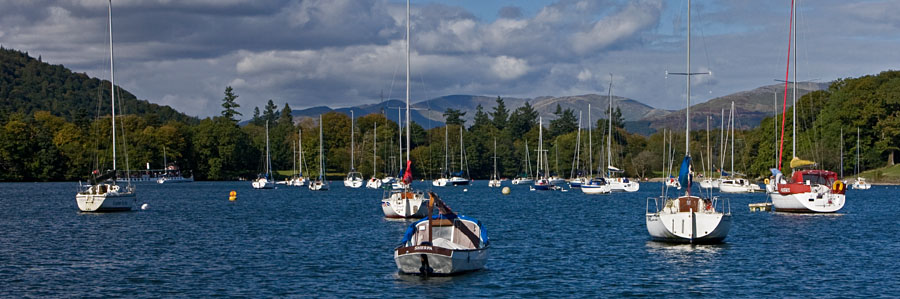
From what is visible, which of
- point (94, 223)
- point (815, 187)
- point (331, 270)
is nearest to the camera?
point (331, 270)

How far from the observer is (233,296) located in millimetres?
34750

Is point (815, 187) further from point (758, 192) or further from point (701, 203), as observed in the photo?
point (758, 192)

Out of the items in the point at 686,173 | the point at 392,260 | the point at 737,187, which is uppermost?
the point at 686,173

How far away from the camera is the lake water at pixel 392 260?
36594 millimetres

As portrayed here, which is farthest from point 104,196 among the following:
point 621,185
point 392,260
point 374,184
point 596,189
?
point 374,184

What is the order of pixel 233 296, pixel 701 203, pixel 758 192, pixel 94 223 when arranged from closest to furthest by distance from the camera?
pixel 233 296, pixel 701 203, pixel 94 223, pixel 758 192

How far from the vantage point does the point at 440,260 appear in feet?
121

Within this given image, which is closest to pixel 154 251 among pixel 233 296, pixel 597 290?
pixel 233 296

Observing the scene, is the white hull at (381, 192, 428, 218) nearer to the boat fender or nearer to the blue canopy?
the blue canopy

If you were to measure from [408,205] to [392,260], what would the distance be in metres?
23.5

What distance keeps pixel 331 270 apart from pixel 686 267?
15.7 meters

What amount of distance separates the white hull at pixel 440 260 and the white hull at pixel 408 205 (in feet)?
95.0

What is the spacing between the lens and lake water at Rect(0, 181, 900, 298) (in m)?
36.6

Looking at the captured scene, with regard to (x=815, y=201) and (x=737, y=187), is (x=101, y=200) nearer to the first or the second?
(x=815, y=201)
